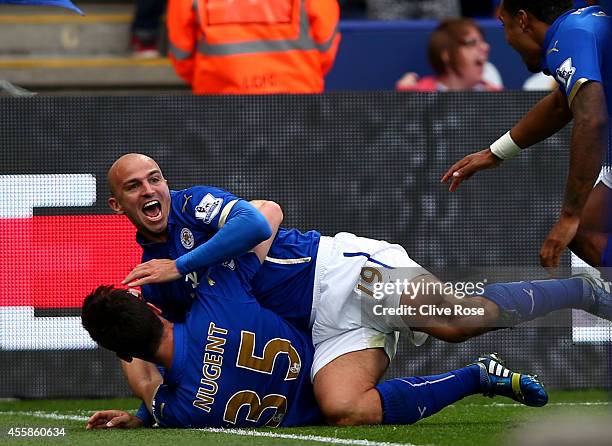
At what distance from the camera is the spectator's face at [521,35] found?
→ 547cm

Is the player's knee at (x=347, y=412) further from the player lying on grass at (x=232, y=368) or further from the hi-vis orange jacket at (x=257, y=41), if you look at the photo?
the hi-vis orange jacket at (x=257, y=41)

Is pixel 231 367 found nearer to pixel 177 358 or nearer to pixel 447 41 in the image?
pixel 177 358

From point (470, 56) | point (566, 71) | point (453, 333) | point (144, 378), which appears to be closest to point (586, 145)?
point (566, 71)

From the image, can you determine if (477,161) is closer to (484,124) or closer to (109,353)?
(484,124)

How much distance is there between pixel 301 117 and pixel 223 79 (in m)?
0.87

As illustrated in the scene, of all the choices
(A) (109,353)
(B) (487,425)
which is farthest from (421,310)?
(A) (109,353)

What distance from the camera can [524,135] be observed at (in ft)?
19.3

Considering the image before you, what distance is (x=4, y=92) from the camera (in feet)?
25.6

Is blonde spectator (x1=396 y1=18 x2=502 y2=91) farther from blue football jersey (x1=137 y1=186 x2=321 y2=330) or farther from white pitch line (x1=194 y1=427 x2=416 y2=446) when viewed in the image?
white pitch line (x1=194 y1=427 x2=416 y2=446)

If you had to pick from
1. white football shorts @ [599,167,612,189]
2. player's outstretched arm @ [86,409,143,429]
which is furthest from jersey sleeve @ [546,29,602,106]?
player's outstretched arm @ [86,409,143,429]

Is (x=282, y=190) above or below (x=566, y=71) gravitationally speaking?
below

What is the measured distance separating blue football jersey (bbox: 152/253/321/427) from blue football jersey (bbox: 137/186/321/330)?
138 mm

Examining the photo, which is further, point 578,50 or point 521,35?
point 521,35

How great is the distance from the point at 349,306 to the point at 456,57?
3555 mm
